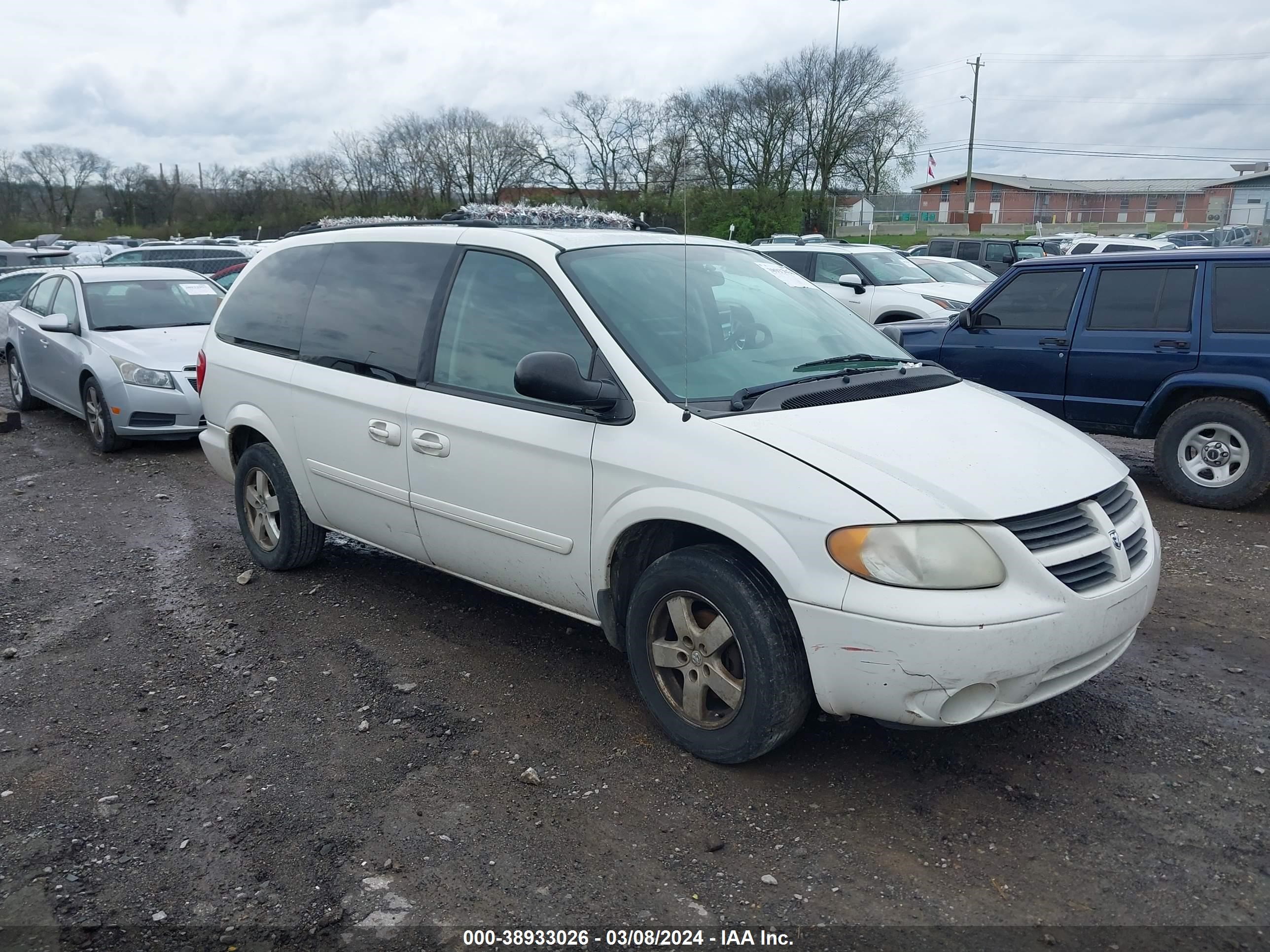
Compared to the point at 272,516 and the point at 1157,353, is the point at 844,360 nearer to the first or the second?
the point at 272,516

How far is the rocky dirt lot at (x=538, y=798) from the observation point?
291 cm

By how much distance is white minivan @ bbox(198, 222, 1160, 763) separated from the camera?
3.18 metres

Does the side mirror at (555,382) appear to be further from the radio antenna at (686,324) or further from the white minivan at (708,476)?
the radio antenna at (686,324)

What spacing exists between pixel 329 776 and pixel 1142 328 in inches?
248

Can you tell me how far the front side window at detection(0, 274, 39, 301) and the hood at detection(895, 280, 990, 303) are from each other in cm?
1309

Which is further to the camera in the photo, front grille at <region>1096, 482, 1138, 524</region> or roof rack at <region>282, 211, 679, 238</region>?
roof rack at <region>282, 211, 679, 238</region>

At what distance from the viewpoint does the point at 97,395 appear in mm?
9453

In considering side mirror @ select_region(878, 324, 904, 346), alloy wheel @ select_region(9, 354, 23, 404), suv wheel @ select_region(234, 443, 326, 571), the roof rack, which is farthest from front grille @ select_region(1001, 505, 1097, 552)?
alloy wheel @ select_region(9, 354, 23, 404)

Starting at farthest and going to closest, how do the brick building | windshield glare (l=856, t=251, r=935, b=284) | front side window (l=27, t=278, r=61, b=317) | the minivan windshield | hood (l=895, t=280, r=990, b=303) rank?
the brick building → windshield glare (l=856, t=251, r=935, b=284) → hood (l=895, t=280, r=990, b=303) → front side window (l=27, t=278, r=61, b=317) → the minivan windshield

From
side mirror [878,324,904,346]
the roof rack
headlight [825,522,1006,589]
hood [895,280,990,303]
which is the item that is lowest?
headlight [825,522,1006,589]

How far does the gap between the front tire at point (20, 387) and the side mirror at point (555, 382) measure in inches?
399

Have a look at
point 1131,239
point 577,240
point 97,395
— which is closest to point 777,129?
point 1131,239

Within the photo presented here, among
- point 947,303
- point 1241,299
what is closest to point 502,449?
point 1241,299

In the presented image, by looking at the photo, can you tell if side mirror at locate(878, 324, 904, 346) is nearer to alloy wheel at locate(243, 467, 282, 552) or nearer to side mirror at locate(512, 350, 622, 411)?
alloy wheel at locate(243, 467, 282, 552)
